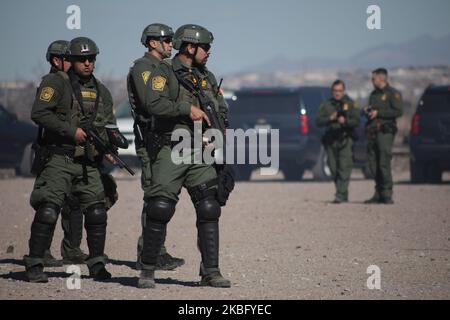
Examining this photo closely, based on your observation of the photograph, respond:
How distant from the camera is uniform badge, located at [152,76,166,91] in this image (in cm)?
949

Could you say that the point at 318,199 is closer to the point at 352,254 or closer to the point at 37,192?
the point at 352,254

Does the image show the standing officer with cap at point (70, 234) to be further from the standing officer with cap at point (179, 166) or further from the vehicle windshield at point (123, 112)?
the vehicle windshield at point (123, 112)

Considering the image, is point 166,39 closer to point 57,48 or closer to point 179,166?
point 57,48

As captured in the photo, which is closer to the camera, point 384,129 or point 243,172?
point 384,129

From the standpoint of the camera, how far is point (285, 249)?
1267cm

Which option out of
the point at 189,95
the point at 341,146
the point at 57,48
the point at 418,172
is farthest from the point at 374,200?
the point at 189,95

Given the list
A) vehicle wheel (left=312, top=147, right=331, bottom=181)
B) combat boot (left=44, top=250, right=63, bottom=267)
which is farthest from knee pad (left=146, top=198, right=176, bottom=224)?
vehicle wheel (left=312, top=147, right=331, bottom=181)

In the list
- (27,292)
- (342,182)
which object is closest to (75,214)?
(27,292)

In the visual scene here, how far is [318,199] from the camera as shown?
19.9m

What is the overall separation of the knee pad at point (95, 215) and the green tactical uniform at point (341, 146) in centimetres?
870

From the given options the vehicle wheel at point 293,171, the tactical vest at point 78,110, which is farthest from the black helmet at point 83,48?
the vehicle wheel at point 293,171

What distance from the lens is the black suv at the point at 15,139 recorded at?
24797mm

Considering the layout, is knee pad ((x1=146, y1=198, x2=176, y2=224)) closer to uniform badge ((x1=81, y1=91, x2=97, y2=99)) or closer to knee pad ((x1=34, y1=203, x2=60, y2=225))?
knee pad ((x1=34, y1=203, x2=60, y2=225))

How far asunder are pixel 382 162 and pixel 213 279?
916 centimetres
